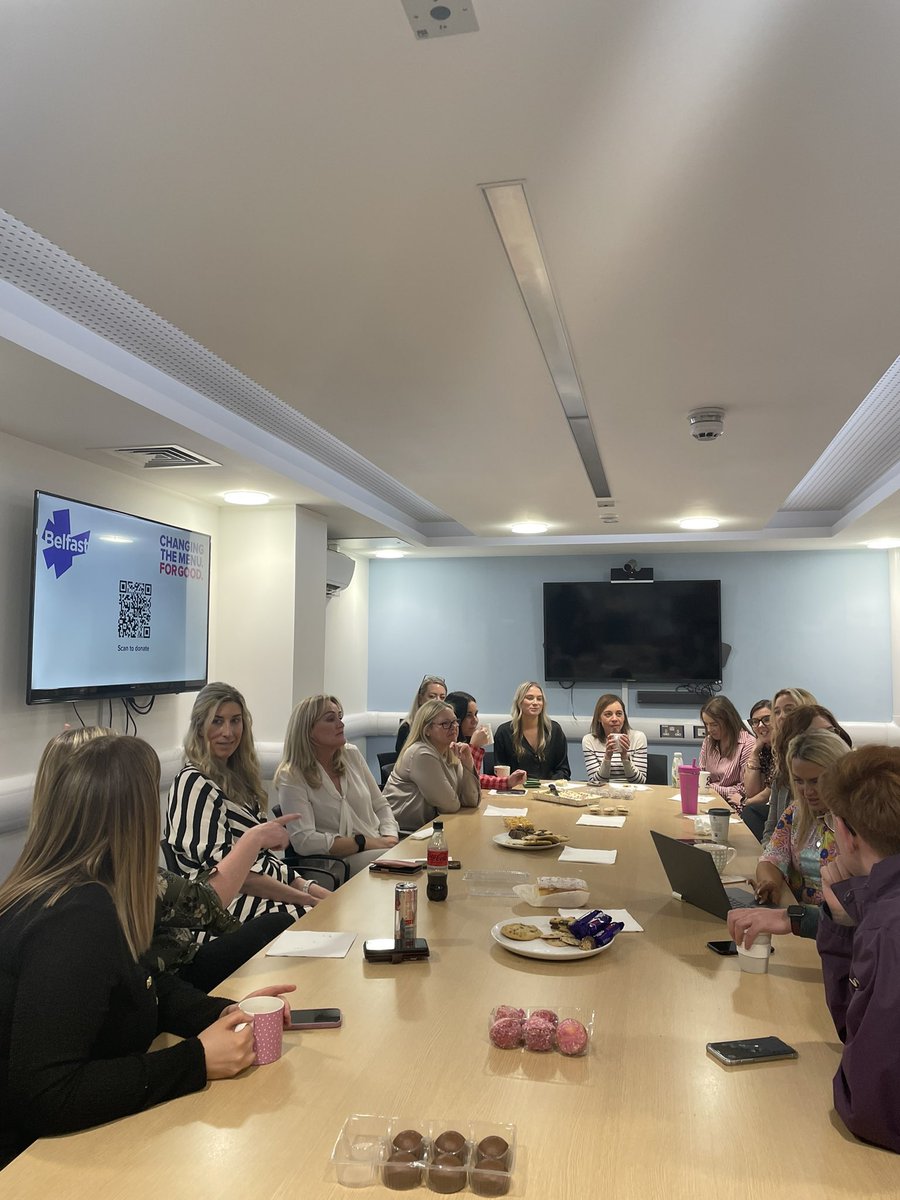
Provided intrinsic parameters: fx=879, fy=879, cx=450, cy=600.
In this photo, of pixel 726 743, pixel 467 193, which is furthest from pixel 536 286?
pixel 726 743

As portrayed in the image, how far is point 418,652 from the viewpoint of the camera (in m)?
8.15

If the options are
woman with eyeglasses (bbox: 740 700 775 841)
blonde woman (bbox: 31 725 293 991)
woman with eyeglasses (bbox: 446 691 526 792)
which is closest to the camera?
blonde woman (bbox: 31 725 293 991)

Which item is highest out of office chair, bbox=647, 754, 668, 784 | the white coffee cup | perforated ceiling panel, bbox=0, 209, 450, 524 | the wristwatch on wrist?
perforated ceiling panel, bbox=0, 209, 450, 524

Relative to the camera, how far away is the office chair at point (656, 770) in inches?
226

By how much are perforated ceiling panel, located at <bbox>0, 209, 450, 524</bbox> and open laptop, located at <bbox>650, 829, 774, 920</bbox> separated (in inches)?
88.3

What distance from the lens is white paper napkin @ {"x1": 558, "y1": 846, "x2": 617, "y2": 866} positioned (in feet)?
10.3

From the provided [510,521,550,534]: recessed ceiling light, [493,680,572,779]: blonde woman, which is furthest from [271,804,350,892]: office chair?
[510,521,550,534]: recessed ceiling light

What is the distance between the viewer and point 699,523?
20.3 feet

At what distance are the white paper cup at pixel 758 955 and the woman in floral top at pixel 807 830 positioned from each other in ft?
2.04

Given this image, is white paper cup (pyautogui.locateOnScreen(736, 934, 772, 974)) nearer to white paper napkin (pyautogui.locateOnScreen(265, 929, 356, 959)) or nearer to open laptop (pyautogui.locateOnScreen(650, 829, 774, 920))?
open laptop (pyautogui.locateOnScreen(650, 829, 774, 920))

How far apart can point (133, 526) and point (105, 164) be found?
277 cm

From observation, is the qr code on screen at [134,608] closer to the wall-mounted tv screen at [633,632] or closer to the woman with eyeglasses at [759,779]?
the woman with eyeglasses at [759,779]

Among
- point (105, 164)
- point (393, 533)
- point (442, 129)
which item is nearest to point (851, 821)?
point (442, 129)

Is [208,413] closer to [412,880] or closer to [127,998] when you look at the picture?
[412,880]
